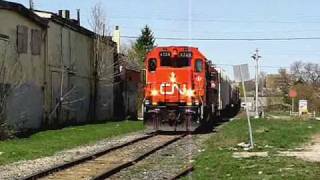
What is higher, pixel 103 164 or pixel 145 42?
pixel 145 42

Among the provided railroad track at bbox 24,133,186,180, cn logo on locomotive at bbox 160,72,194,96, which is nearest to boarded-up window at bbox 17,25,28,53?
→ cn logo on locomotive at bbox 160,72,194,96

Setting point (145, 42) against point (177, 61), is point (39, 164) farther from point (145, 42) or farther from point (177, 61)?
point (145, 42)

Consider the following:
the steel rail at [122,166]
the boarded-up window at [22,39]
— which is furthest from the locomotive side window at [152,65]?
the steel rail at [122,166]

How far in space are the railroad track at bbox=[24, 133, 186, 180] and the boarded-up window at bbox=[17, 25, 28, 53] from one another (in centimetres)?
1004

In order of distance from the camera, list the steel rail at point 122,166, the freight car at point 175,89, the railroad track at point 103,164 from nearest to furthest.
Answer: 1. the steel rail at point 122,166
2. the railroad track at point 103,164
3. the freight car at point 175,89

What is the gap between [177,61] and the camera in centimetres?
3006

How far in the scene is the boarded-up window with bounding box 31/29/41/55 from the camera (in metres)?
33.3

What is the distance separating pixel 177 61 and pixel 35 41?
8454mm

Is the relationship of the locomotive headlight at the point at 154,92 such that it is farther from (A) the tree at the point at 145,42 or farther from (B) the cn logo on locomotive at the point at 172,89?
(A) the tree at the point at 145,42

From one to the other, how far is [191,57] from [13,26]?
8.86m

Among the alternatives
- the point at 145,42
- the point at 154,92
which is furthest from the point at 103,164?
the point at 145,42

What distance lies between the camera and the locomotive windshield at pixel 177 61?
1178 inches

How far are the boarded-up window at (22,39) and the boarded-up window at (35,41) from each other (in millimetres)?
1001

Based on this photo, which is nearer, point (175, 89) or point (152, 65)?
point (175, 89)
